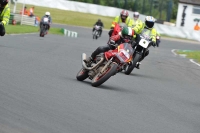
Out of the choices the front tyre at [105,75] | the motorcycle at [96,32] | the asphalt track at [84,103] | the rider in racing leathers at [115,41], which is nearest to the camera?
the asphalt track at [84,103]

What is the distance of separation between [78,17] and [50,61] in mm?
51132

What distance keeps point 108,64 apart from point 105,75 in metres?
0.23

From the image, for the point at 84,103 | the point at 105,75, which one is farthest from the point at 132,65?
the point at 84,103

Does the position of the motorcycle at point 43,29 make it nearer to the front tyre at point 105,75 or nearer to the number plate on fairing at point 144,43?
the number plate on fairing at point 144,43

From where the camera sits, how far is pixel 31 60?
16.5 m

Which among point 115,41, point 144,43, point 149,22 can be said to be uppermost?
point 149,22

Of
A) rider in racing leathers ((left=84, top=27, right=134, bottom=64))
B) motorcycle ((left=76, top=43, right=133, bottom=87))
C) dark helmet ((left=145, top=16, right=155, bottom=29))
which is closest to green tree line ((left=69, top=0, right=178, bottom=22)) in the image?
dark helmet ((left=145, top=16, right=155, bottom=29))

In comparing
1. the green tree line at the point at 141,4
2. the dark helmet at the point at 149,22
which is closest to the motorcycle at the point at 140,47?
the dark helmet at the point at 149,22

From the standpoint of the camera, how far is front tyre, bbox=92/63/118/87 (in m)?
12.1

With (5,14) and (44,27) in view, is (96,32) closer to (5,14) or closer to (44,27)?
(44,27)

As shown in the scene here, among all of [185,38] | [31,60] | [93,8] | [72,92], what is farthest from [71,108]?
[93,8]

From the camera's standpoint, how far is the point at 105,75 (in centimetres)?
1214

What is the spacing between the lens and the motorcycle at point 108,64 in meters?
12.2

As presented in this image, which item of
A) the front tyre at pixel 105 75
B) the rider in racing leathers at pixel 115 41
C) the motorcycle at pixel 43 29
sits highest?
the rider in racing leathers at pixel 115 41
